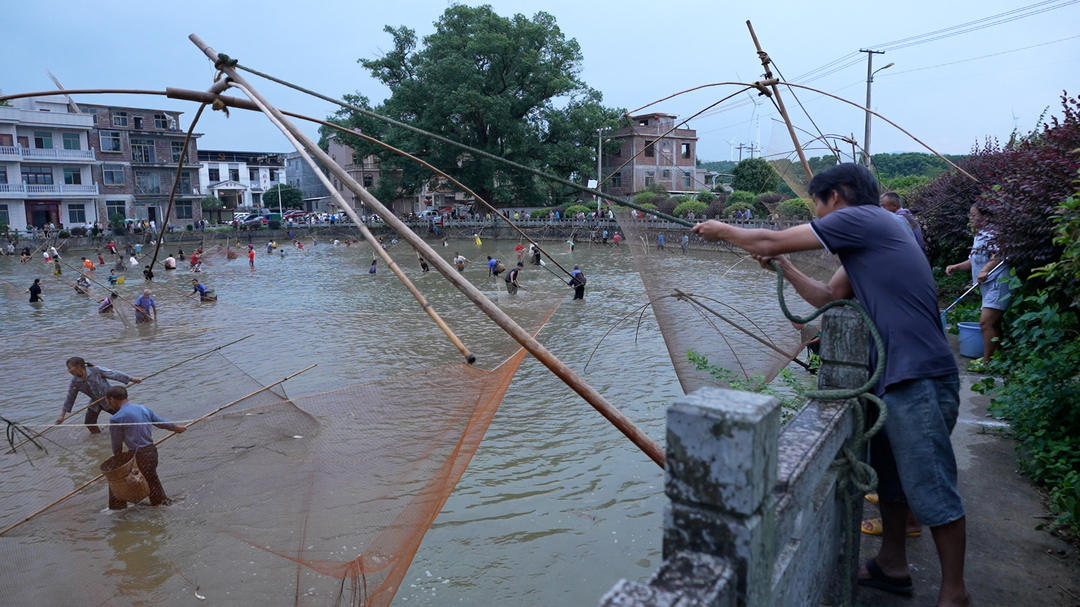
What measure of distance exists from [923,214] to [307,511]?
11.6 metres

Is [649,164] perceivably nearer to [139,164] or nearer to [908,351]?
[139,164]

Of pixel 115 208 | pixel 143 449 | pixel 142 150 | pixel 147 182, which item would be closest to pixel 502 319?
pixel 143 449

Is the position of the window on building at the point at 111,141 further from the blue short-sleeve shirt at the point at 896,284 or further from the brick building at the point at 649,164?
the blue short-sleeve shirt at the point at 896,284

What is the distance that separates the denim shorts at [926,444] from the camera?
8.22 feet

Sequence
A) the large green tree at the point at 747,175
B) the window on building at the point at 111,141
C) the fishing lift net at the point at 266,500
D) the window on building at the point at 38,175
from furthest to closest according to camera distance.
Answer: the window on building at the point at 111,141 → the window on building at the point at 38,175 → the large green tree at the point at 747,175 → the fishing lift net at the point at 266,500

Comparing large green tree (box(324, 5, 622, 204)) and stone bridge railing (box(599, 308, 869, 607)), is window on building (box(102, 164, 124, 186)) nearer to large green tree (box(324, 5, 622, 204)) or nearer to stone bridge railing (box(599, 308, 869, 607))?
large green tree (box(324, 5, 622, 204))

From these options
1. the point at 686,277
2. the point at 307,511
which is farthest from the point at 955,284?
the point at 307,511

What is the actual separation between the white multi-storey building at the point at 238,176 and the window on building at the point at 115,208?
54.5 ft

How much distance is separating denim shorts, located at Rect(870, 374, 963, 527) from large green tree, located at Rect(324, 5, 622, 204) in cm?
3997

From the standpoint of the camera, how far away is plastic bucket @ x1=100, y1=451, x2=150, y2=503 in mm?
5230

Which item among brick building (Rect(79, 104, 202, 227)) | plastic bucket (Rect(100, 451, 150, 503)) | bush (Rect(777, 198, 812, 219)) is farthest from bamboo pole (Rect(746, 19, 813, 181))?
brick building (Rect(79, 104, 202, 227))

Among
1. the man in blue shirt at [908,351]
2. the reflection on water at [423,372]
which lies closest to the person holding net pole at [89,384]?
the reflection on water at [423,372]

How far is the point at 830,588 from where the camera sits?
9.05 ft

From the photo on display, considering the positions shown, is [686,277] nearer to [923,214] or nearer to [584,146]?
[923,214]
